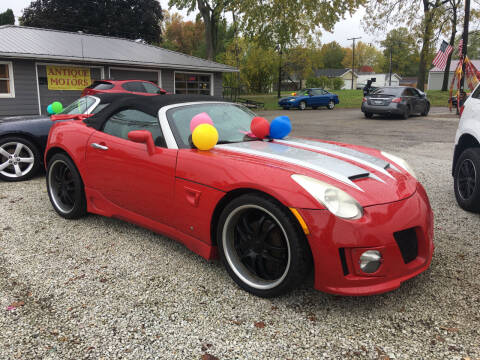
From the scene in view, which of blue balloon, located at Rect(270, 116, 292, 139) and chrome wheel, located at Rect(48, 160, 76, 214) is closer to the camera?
blue balloon, located at Rect(270, 116, 292, 139)

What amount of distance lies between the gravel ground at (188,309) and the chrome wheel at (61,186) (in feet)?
1.73

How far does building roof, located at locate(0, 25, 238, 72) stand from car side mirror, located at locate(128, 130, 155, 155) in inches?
459

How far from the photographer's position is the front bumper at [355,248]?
2.26 meters

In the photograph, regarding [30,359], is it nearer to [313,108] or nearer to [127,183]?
[127,183]

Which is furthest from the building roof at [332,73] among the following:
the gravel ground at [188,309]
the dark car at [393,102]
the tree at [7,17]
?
the gravel ground at [188,309]

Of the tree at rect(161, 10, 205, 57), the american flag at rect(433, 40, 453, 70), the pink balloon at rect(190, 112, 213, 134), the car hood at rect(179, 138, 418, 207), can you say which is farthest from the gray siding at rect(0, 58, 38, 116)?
the tree at rect(161, 10, 205, 57)

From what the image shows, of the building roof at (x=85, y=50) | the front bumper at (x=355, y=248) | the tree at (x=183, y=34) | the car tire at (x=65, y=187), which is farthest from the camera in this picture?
the tree at (x=183, y=34)

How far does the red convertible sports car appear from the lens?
231 centimetres

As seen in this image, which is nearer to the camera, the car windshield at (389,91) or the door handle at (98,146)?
the door handle at (98,146)

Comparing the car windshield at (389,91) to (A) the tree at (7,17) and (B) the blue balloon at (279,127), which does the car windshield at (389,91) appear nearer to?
(B) the blue balloon at (279,127)

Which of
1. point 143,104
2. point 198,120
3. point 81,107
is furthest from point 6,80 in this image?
point 198,120

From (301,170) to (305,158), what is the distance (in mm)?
318

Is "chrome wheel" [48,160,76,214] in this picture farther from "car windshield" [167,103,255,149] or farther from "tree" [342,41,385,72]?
"tree" [342,41,385,72]

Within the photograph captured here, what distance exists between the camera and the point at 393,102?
1695cm
